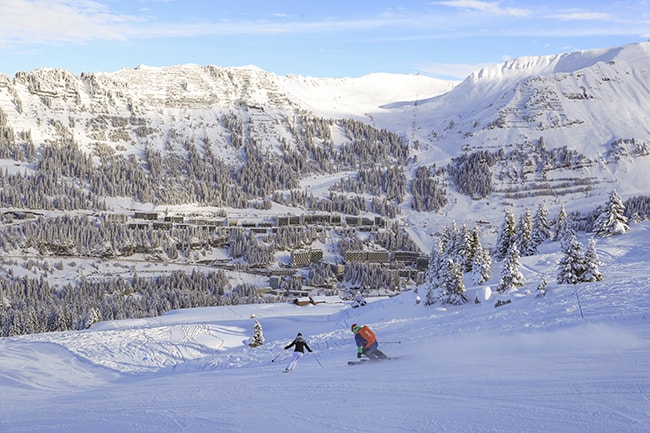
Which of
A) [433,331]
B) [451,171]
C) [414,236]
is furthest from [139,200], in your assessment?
[433,331]

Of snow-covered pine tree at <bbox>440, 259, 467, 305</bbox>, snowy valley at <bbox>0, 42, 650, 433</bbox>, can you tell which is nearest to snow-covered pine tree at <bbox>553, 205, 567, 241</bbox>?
snowy valley at <bbox>0, 42, 650, 433</bbox>

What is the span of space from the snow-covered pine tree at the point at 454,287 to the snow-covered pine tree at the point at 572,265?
8.36 metres

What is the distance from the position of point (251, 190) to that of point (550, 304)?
148 meters

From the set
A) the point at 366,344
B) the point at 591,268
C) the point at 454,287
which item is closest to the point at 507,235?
the point at 454,287

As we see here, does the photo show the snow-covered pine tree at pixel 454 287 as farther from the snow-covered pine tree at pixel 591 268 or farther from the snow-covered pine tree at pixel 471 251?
the snow-covered pine tree at pixel 471 251

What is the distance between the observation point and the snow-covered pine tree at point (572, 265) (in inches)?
1381

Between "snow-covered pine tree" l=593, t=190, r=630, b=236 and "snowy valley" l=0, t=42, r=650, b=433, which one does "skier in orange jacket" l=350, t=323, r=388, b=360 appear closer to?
"snowy valley" l=0, t=42, r=650, b=433

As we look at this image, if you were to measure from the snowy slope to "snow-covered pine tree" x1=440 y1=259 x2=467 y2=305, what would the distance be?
7.90 m

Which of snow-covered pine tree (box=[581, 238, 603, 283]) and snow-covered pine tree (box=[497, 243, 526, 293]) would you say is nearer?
snow-covered pine tree (box=[581, 238, 603, 283])

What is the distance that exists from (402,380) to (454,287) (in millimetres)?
28607

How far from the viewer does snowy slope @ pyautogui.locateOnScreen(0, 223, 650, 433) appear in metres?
11.6

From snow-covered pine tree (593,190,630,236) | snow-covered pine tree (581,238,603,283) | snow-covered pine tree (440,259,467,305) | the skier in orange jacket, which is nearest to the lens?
the skier in orange jacket

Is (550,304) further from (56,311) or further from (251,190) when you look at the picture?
(251,190)

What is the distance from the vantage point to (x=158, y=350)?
35.2 meters
